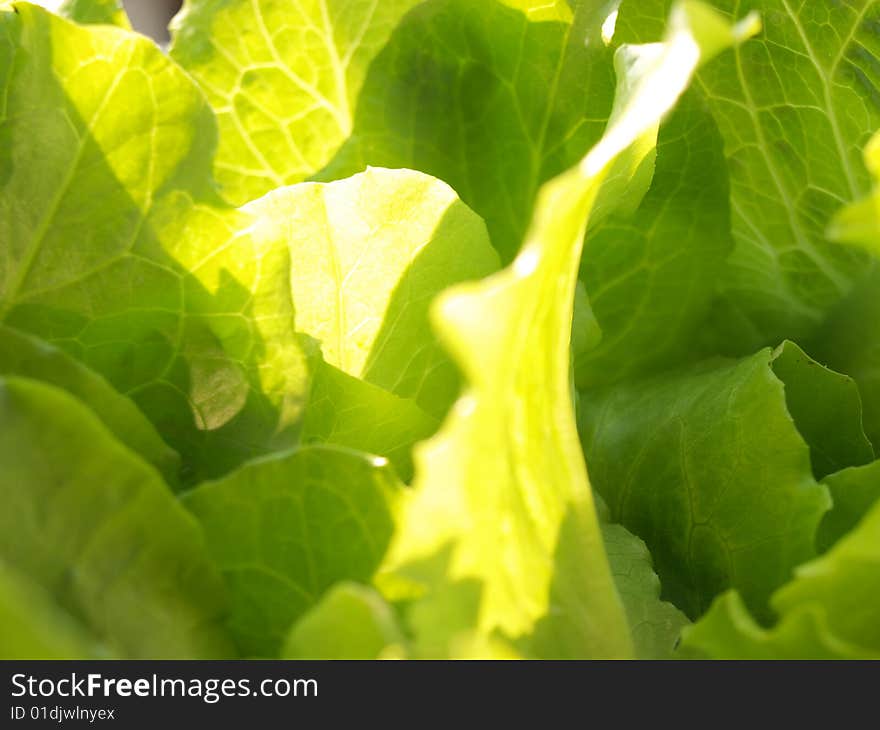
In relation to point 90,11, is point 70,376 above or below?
below

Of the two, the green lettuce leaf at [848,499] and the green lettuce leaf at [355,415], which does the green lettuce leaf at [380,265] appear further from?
the green lettuce leaf at [848,499]

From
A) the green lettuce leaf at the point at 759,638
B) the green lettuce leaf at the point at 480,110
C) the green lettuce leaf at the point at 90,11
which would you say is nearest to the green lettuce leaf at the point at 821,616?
the green lettuce leaf at the point at 759,638

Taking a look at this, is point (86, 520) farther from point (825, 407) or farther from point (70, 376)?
point (825, 407)

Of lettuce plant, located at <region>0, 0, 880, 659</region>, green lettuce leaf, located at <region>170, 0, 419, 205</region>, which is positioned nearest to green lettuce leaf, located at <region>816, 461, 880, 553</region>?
lettuce plant, located at <region>0, 0, 880, 659</region>

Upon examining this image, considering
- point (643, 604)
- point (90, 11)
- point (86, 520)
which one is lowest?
point (643, 604)

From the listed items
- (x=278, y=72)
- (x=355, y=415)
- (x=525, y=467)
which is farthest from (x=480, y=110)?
(x=525, y=467)

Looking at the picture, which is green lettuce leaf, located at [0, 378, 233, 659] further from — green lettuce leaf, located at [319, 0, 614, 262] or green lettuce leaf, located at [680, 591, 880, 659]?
green lettuce leaf, located at [319, 0, 614, 262]

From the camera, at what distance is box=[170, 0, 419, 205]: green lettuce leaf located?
626 millimetres

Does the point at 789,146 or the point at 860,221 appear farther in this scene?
the point at 789,146

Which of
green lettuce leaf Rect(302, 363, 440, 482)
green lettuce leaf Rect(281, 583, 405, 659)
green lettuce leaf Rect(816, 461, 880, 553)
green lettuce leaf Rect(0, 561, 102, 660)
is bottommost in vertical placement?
green lettuce leaf Rect(816, 461, 880, 553)

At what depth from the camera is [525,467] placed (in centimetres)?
34

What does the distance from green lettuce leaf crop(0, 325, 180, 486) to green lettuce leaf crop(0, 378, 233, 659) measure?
68 mm

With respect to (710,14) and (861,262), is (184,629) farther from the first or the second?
(861,262)

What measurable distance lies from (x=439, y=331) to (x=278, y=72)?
410 millimetres
